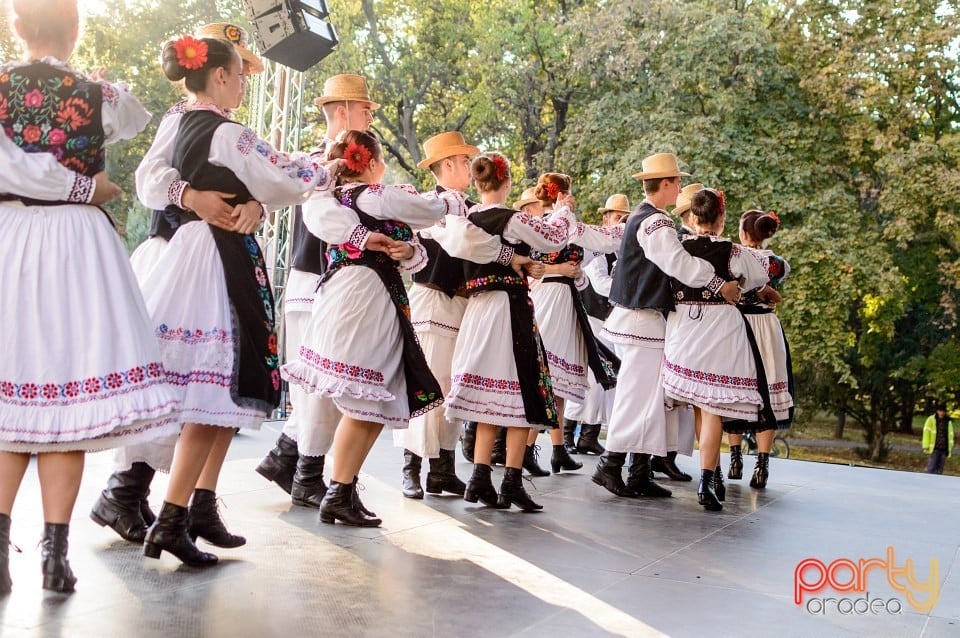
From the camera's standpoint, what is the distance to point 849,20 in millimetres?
13680

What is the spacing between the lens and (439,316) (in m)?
4.86

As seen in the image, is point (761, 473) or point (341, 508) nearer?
point (341, 508)

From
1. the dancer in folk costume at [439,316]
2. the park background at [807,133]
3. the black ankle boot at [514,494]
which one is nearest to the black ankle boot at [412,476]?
the dancer in folk costume at [439,316]

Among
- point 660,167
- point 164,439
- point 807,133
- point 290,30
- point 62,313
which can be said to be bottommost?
point 164,439

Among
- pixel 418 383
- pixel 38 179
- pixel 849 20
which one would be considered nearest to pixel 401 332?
pixel 418 383

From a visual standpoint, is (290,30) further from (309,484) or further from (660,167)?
(309,484)

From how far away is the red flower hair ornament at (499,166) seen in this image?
4336 mm

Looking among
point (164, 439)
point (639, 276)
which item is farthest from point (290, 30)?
point (164, 439)

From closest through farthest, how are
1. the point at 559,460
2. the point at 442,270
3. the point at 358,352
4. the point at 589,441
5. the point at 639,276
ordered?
the point at 358,352
the point at 442,270
the point at 639,276
the point at 559,460
the point at 589,441

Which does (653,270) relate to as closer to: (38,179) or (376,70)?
(38,179)

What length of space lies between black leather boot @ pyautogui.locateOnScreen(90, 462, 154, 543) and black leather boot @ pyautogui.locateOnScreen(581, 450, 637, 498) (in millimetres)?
2381

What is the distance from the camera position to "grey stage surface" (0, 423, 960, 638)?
2.57 m

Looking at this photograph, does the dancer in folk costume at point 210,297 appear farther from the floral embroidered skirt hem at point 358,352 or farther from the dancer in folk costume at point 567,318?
the dancer in folk costume at point 567,318

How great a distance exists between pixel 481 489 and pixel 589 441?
2.55 metres
